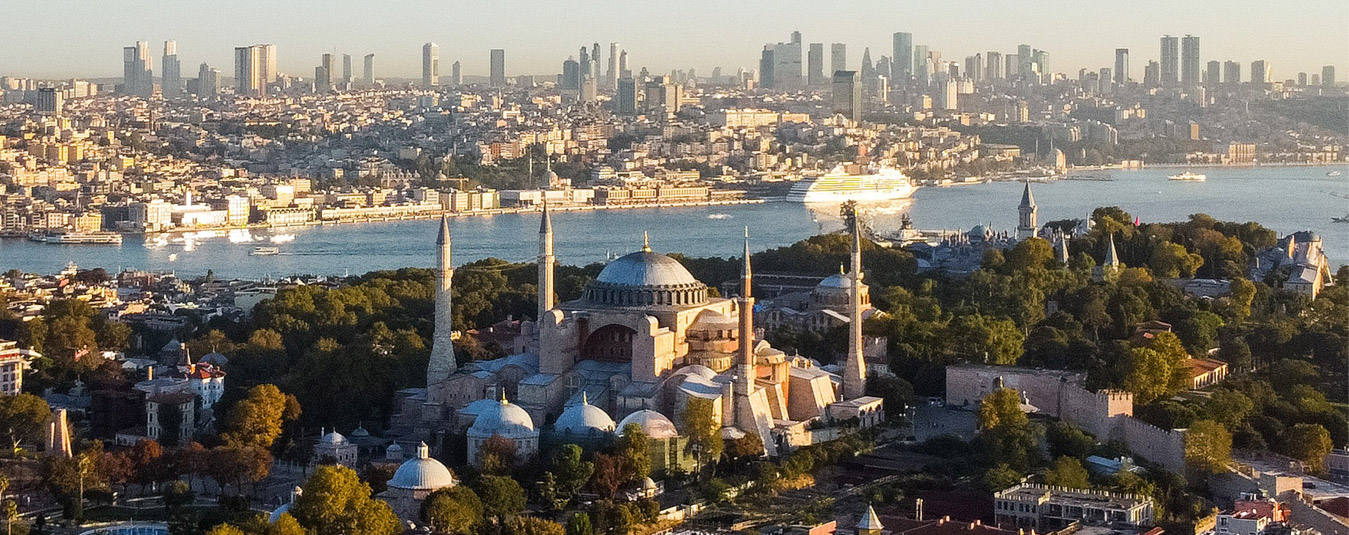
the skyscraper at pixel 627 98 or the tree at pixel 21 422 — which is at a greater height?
the skyscraper at pixel 627 98

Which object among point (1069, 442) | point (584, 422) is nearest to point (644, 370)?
point (584, 422)

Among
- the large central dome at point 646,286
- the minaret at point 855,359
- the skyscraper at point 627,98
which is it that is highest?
the skyscraper at point 627,98

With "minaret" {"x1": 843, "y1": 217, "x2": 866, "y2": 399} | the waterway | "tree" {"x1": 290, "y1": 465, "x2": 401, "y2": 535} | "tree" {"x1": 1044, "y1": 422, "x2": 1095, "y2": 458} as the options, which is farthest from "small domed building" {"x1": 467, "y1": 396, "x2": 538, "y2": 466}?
the waterway

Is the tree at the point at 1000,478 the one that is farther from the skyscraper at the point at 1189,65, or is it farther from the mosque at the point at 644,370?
the skyscraper at the point at 1189,65

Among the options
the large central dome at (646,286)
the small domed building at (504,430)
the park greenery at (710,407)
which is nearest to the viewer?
the park greenery at (710,407)

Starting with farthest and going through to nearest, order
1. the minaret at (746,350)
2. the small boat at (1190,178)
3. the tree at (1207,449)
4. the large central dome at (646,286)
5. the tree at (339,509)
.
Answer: the small boat at (1190,178)
the large central dome at (646,286)
the minaret at (746,350)
the tree at (1207,449)
the tree at (339,509)

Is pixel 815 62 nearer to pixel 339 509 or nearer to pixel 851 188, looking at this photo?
pixel 851 188

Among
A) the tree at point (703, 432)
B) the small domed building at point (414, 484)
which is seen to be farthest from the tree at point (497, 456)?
the tree at point (703, 432)
